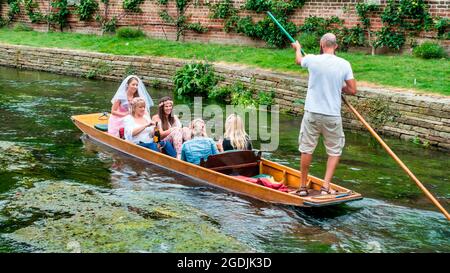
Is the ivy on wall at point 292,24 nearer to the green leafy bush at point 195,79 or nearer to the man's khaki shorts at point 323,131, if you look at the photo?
the green leafy bush at point 195,79

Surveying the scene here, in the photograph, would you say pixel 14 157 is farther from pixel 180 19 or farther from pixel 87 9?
pixel 87 9

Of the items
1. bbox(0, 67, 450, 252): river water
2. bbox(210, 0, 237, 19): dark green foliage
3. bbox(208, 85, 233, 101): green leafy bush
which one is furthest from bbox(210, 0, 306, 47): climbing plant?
bbox(0, 67, 450, 252): river water

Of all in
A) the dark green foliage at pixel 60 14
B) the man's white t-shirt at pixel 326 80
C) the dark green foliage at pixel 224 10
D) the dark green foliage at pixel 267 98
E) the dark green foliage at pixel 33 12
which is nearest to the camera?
the man's white t-shirt at pixel 326 80

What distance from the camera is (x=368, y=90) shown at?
476 inches

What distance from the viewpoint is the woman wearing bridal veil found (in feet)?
34.6

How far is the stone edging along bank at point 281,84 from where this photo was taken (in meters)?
11.0

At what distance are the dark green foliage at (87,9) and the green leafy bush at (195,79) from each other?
8534 mm

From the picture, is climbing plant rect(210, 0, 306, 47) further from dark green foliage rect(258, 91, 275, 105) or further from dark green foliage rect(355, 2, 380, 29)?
dark green foliage rect(258, 91, 275, 105)

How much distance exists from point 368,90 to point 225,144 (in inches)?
175

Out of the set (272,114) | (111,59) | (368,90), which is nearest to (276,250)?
(368,90)

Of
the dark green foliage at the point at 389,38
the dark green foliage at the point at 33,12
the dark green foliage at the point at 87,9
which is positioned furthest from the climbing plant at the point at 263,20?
the dark green foliage at the point at 33,12

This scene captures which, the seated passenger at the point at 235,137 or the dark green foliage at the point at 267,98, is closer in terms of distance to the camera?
the seated passenger at the point at 235,137

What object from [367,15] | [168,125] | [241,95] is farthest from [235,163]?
[367,15]
